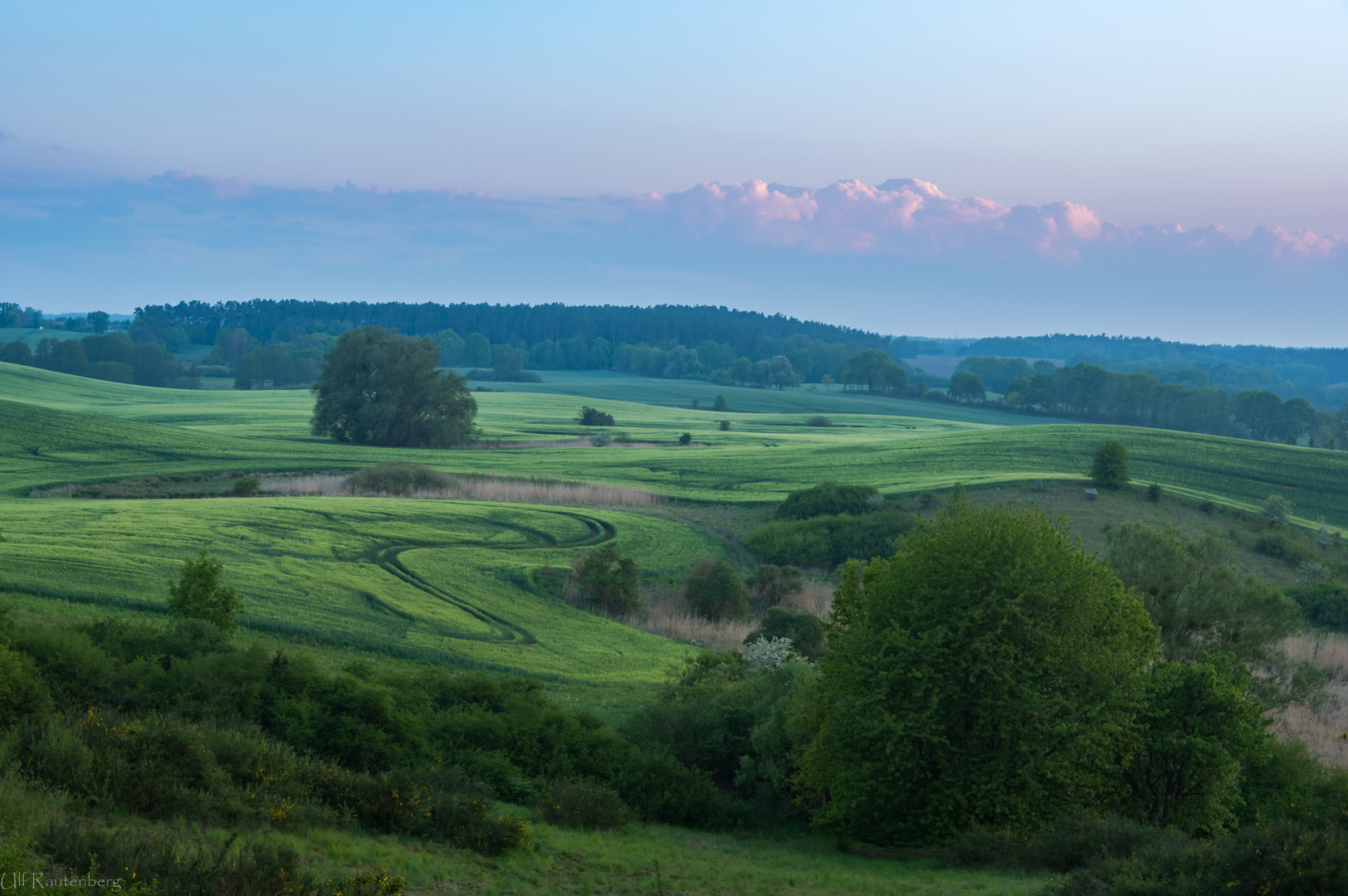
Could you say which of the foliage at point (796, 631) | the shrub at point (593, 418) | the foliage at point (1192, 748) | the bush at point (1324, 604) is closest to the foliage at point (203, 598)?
the foliage at point (796, 631)

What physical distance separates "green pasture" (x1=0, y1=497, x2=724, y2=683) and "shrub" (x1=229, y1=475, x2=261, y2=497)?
27.7ft

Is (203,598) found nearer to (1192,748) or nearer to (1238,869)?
(1238,869)

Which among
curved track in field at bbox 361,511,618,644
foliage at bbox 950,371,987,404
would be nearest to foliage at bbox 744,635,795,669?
curved track in field at bbox 361,511,618,644

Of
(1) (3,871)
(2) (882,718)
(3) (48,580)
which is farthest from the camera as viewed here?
(3) (48,580)

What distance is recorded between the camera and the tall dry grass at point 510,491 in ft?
188

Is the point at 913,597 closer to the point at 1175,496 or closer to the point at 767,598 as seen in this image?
the point at 767,598

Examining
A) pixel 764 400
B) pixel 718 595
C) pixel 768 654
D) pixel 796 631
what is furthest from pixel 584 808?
pixel 764 400

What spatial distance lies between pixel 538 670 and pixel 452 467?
143 feet

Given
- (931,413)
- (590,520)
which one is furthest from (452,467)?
(931,413)

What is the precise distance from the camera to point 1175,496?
58562 mm

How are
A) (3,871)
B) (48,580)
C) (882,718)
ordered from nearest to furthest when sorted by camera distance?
(3,871) → (882,718) → (48,580)

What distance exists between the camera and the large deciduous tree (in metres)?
86.2

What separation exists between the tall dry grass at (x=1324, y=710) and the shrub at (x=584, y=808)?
1633cm

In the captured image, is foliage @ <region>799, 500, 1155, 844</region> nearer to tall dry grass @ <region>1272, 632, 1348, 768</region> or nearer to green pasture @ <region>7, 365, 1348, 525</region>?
tall dry grass @ <region>1272, 632, 1348, 768</region>
